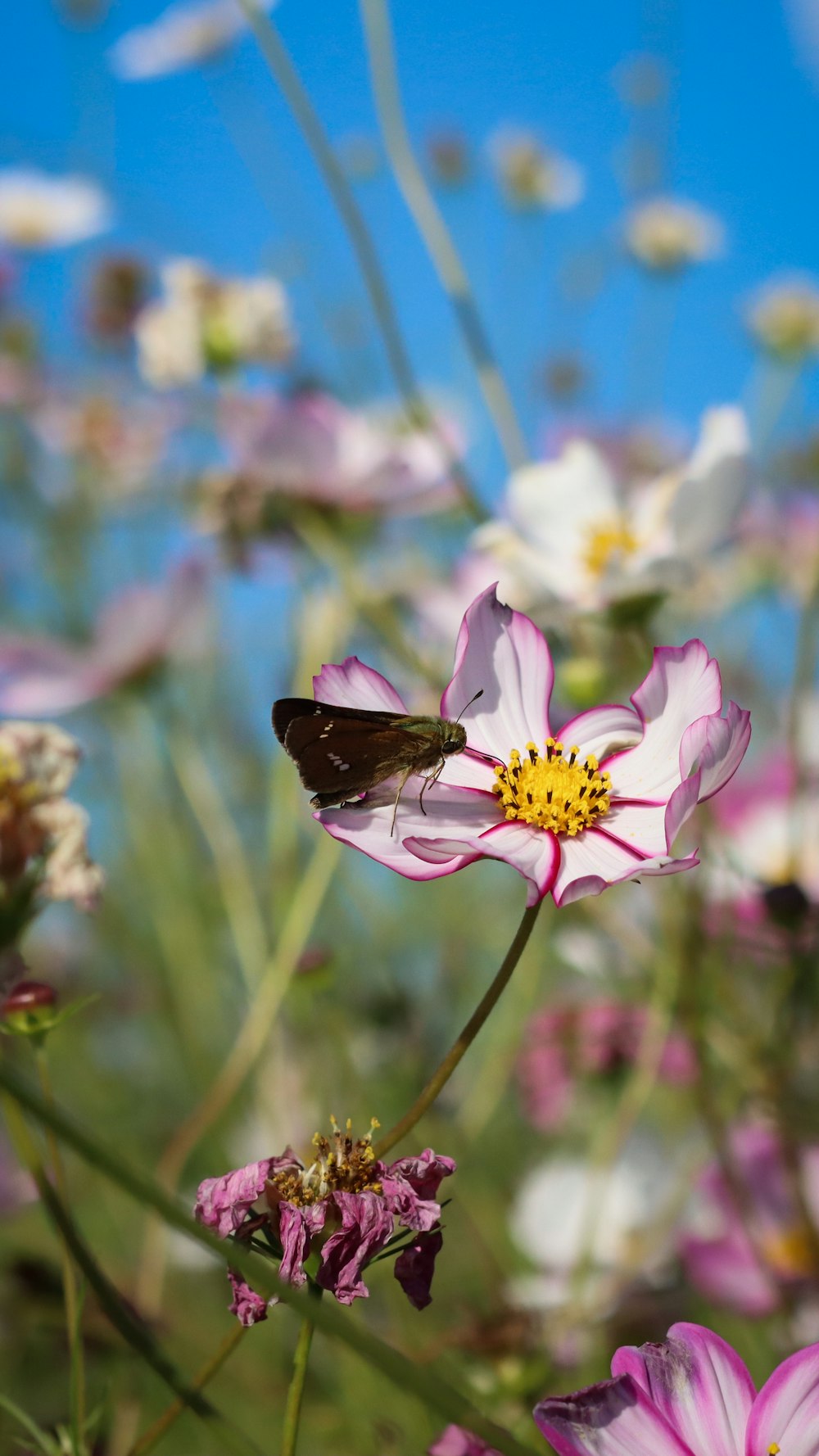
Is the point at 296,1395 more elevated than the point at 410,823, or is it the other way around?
the point at 410,823

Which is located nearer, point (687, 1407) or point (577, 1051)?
point (687, 1407)

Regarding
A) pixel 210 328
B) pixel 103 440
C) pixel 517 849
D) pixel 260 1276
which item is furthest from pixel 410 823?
pixel 103 440

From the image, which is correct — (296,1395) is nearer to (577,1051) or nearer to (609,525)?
(609,525)

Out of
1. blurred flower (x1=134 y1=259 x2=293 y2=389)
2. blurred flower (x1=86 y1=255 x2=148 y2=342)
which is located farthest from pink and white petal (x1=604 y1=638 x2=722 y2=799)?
blurred flower (x1=86 y1=255 x2=148 y2=342)

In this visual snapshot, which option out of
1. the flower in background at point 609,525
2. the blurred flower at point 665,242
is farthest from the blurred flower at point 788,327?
the flower in background at point 609,525

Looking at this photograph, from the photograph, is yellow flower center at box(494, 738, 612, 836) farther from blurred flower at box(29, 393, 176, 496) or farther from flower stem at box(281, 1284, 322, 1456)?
blurred flower at box(29, 393, 176, 496)

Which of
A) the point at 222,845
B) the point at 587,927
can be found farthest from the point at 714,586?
the point at 222,845
